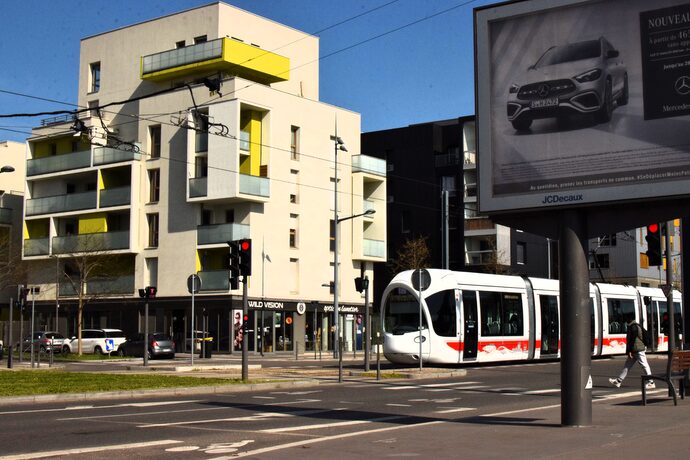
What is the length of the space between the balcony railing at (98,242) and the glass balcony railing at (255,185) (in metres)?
9.71

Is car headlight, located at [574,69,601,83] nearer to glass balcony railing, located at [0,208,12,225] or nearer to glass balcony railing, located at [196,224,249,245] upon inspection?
glass balcony railing, located at [196,224,249,245]

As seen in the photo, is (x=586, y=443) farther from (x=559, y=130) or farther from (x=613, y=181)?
(x=559, y=130)

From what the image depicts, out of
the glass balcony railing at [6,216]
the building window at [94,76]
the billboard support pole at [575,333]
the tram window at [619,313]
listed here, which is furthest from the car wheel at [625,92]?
the glass balcony railing at [6,216]

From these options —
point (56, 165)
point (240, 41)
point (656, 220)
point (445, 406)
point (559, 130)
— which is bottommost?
point (445, 406)

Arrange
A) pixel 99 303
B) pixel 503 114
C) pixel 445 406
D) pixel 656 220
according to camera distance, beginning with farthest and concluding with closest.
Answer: pixel 99 303, pixel 445 406, pixel 503 114, pixel 656 220

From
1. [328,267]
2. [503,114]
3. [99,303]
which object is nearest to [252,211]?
[328,267]

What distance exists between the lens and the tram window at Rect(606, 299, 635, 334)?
39.9 meters

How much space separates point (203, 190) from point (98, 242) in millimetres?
8473

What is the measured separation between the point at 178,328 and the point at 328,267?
10457mm

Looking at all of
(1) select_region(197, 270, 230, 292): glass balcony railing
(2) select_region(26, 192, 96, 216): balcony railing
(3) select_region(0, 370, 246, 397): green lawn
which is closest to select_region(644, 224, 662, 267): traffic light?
(3) select_region(0, 370, 246, 397): green lawn

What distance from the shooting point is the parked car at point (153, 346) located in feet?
149

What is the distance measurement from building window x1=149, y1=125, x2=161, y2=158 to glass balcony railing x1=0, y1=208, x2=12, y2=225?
54.3ft

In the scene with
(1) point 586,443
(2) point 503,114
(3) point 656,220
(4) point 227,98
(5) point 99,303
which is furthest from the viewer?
(5) point 99,303

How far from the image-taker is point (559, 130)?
12555 mm
